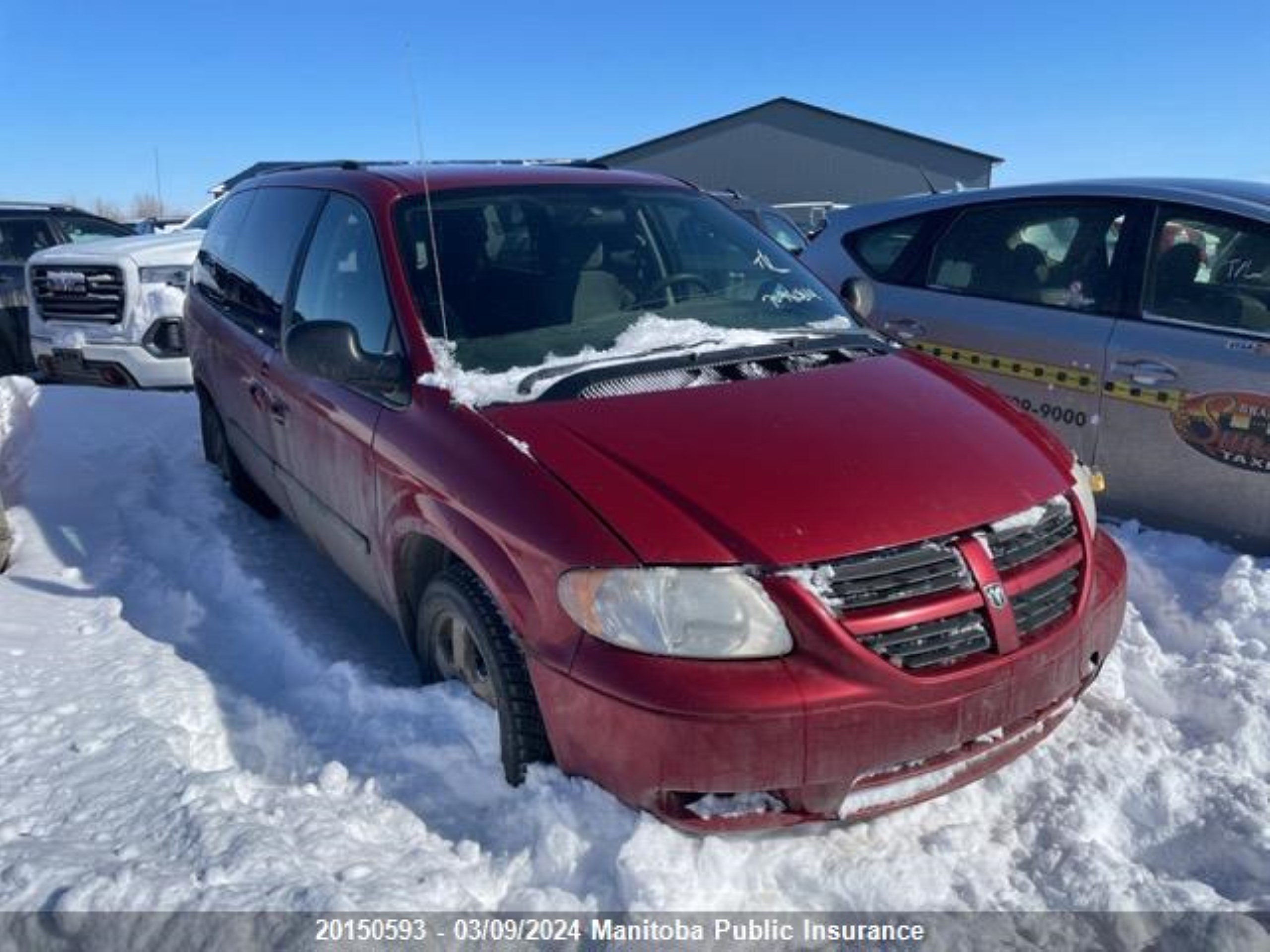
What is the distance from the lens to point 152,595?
3934 mm

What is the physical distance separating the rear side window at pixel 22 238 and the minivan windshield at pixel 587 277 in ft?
25.6

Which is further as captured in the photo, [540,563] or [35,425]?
[35,425]

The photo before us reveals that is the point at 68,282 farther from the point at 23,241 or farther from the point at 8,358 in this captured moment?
the point at 23,241

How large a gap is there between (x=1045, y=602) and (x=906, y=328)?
2.74 m

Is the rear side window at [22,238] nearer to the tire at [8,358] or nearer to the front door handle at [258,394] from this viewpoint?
the tire at [8,358]

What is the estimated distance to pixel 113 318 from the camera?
745 centimetres

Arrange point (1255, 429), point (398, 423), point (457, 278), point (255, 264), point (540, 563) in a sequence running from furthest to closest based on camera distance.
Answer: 1. point (255, 264)
2. point (1255, 429)
3. point (457, 278)
4. point (398, 423)
5. point (540, 563)

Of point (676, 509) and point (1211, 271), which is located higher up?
point (1211, 271)

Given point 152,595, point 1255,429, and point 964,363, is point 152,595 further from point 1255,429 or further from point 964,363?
point 1255,429

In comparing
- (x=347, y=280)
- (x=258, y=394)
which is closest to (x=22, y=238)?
(x=258, y=394)

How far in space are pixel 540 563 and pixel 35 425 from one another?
460 cm

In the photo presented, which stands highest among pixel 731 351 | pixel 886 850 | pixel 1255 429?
pixel 731 351

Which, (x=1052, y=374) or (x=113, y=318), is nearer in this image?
(x=1052, y=374)

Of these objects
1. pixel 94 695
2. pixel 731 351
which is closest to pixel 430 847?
pixel 94 695
